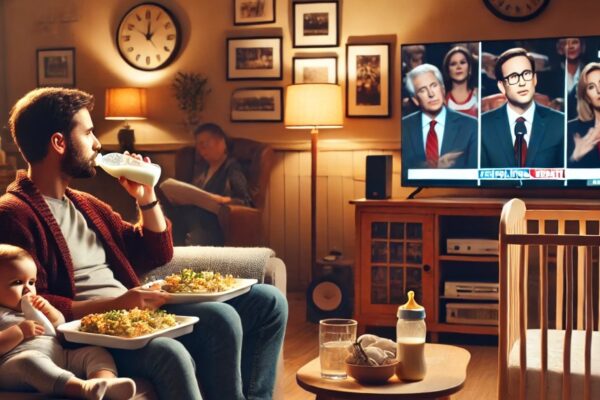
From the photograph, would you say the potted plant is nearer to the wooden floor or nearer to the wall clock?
the wooden floor

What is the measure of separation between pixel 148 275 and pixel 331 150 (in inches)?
111

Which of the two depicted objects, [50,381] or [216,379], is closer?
[50,381]

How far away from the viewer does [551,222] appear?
191 inches

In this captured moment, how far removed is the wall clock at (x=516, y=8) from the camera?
16.5 ft

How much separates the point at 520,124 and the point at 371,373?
267 centimetres

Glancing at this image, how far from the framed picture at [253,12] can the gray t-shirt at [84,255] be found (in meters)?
3.29

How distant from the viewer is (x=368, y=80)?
5375mm

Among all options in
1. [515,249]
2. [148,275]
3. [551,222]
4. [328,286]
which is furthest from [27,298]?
[551,222]

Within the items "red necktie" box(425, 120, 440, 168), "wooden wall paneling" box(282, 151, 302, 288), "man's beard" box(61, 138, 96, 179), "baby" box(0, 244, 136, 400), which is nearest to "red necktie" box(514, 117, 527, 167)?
"red necktie" box(425, 120, 440, 168)

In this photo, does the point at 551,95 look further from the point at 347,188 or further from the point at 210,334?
the point at 210,334

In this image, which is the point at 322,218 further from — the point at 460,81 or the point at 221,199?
the point at 460,81

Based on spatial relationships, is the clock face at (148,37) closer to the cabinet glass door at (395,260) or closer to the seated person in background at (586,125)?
the cabinet glass door at (395,260)

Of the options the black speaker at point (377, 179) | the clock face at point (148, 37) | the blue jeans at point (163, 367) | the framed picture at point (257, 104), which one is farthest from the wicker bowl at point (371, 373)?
the clock face at point (148, 37)

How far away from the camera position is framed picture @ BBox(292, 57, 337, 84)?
5461 millimetres
